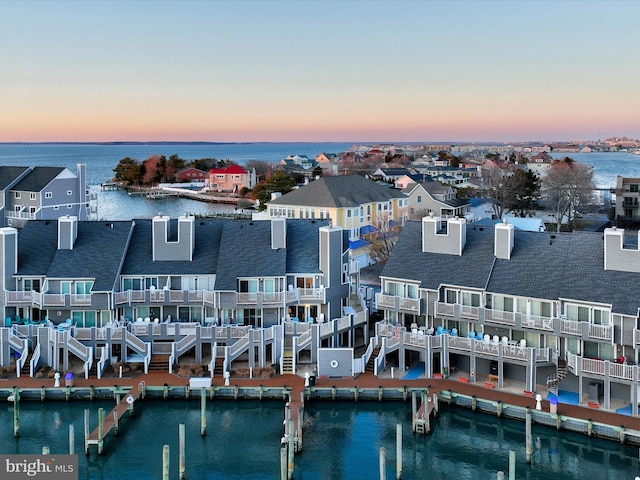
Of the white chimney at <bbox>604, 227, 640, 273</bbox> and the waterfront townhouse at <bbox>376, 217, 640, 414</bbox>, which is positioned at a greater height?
the white chimney at <bbox>604, 227, 640, 273</bbox>

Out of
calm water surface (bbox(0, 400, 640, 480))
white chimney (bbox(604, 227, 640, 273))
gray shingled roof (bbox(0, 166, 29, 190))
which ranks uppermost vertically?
gray shingled roof (bbox(0, 166, 29, 190))

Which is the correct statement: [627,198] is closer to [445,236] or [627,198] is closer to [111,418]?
[445,236]

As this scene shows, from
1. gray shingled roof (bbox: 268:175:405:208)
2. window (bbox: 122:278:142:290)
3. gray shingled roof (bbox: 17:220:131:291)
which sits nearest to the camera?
gray shingled roof (bbox: 17:220:131:291)

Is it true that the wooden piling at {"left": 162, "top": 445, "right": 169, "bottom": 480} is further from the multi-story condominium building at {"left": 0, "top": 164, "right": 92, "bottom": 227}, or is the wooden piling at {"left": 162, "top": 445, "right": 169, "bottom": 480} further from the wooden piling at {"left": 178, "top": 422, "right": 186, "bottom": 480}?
the multi-story condominium building at {"left": 0, "top": 164, "right": 92, "bottom": 227}

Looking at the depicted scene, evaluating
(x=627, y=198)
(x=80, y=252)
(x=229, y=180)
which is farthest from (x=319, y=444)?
(x=229, y=180)

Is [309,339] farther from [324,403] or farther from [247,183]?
[247,183]
